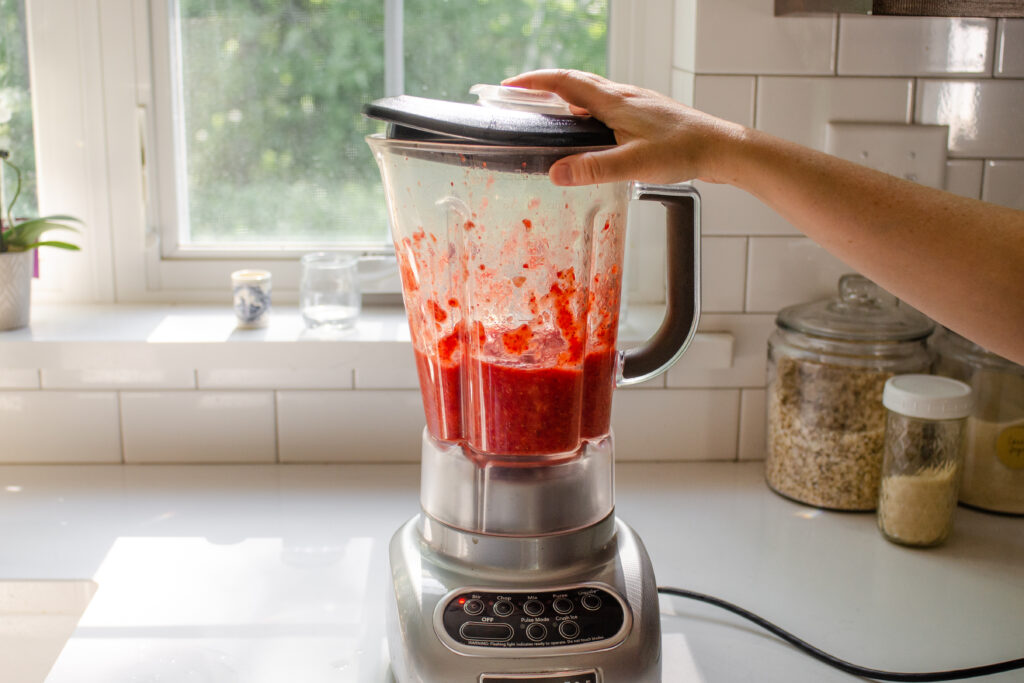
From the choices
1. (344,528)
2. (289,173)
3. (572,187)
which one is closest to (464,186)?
(572,187)

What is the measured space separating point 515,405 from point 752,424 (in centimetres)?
60

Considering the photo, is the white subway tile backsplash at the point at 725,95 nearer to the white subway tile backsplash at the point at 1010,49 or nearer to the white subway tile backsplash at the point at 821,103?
the white subway tile backsplash at the point at 821,103

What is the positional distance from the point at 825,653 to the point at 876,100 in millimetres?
651

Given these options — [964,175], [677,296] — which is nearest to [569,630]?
[677,296]

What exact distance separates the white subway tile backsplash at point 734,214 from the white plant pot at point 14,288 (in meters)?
0.82

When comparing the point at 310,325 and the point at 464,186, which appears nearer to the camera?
the point at 464,186

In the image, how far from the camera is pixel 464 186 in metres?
0.73

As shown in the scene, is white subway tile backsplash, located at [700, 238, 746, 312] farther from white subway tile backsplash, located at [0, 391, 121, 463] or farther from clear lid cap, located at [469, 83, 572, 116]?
white subway tile backsplash, located at [0, 391, 121, 463]

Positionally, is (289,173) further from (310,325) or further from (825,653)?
(825,653)

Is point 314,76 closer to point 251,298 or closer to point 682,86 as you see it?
point 251,298

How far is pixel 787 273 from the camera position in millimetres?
1220

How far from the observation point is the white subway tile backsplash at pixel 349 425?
4.07ft

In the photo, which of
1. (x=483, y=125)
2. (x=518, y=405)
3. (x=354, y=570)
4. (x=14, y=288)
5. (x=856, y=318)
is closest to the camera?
(x=483, y=125)

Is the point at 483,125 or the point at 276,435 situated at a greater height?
the point at 483,125
